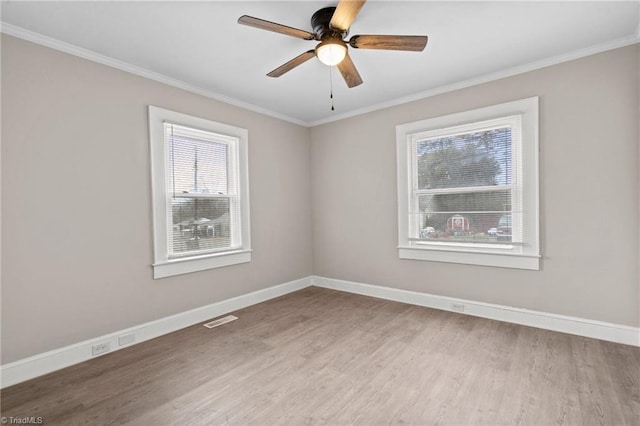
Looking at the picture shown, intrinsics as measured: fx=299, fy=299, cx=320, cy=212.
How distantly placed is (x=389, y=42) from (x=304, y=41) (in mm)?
821

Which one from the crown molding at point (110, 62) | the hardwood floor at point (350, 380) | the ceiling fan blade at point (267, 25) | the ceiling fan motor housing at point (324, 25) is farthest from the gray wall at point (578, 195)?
the crown molding at point (110, 62)

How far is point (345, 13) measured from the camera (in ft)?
6.11

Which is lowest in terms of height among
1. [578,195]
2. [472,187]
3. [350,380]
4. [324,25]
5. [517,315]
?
[350,380]

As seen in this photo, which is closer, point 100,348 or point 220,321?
point 100,348

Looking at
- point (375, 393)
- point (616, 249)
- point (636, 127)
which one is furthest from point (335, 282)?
point (636, 127)

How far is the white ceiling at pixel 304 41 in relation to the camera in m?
2.14

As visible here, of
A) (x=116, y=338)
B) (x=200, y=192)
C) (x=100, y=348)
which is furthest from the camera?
(x=200, y=192)

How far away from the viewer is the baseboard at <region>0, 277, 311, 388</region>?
7.39ft

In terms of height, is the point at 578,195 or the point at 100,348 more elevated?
the point at 578,195

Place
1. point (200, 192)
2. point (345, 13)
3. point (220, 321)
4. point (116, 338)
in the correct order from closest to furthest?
point (345, 13) → point (116, 338) → point (220, 321) → point (200, 192)

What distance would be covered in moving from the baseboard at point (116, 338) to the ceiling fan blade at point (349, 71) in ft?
9.47

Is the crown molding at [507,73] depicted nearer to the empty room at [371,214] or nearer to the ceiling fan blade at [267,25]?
the empty room at [371,214]

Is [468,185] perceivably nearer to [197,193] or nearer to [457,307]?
[457,307]

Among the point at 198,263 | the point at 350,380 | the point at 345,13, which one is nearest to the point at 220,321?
the point at 198,263
